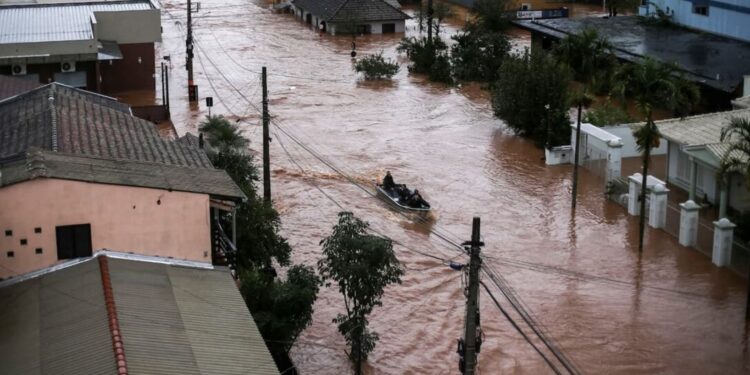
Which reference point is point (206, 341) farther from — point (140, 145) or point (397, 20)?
point (397, 20)

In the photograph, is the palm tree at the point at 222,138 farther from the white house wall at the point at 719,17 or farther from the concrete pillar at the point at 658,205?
the white house wall at the point at 719,17

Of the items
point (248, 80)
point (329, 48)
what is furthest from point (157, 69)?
point (329, 48)

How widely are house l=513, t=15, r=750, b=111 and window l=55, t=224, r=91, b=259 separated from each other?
2443 centimetres

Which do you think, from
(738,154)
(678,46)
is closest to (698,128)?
(738,154)

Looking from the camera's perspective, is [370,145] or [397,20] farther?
[397,20]

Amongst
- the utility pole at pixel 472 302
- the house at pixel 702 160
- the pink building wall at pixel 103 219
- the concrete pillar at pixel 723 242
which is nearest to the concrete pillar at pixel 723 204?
the house at pixel 702 160

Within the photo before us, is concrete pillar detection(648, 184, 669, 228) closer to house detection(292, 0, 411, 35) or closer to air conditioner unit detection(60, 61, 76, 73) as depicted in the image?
air conditioner unit detection(60, 61, 76, 73)

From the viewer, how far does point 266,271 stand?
82.1 feet

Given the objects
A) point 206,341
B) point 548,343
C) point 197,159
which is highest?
point 197,159

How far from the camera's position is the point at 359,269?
2166cm

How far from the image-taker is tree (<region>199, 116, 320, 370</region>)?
71.2 feet

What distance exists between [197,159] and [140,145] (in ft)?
4.19

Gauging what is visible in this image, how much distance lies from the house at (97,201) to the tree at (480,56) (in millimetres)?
34057

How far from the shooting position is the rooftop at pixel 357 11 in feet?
232
